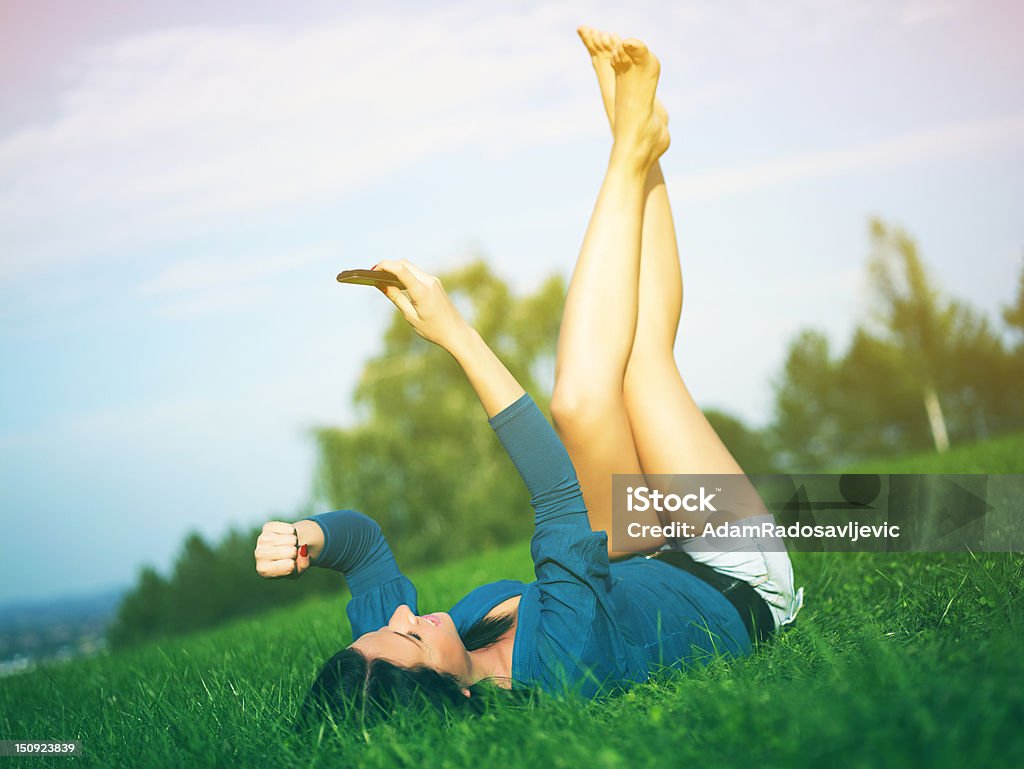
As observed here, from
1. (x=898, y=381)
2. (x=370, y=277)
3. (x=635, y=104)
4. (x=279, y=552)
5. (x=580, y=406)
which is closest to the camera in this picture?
(x=279, y=552)

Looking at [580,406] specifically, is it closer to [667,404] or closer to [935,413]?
[667,404]

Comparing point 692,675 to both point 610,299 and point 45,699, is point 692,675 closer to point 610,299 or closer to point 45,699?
point 610,299

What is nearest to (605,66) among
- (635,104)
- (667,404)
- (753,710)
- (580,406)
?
(635,104)

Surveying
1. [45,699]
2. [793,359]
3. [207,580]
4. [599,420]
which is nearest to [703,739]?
[599,420]

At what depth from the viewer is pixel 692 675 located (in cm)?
219

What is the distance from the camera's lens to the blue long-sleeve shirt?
213 centimetres

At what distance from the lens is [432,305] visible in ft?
7.39

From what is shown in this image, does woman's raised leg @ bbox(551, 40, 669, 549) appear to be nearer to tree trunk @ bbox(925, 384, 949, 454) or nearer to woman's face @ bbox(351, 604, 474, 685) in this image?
woman's face @ bbox(351, 604, 474, 685)

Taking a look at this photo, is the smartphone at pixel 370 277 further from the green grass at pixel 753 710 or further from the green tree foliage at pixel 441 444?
the green tree foliage at pixel 441 444

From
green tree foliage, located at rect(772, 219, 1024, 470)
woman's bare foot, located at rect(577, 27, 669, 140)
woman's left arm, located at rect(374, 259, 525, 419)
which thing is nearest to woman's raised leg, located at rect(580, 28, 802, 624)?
woman's bare foot, located at rect(577, 27, 669, 140)

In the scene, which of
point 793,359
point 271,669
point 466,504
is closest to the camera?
point 271,669

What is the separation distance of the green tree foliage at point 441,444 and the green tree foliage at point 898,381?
13091 mm

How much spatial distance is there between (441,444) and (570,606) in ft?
50.1

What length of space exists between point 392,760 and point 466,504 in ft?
50.0
